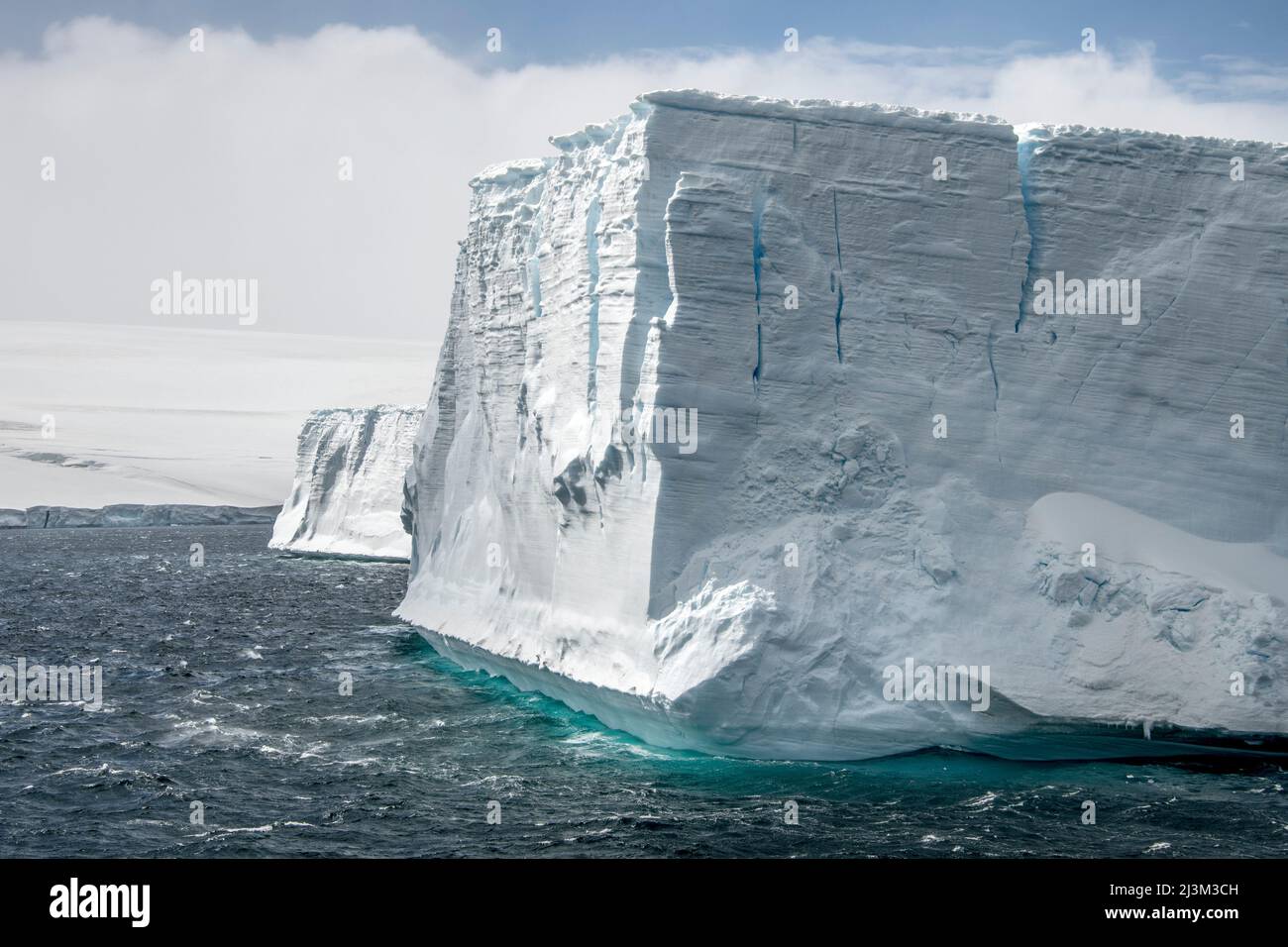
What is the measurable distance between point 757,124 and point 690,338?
270 centimetres

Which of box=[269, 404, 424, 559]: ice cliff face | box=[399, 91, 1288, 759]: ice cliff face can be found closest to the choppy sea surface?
box=[399, 91, 1288, 759]: ice cliff face

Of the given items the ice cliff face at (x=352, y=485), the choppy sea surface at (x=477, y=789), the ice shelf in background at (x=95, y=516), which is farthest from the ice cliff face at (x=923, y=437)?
the ice shelf in background at (x=95, y=516)

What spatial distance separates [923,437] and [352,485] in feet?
122

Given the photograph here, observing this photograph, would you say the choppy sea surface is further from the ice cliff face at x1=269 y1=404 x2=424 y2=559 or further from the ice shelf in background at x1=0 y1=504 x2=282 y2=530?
the ice shelf in background at x1=0 y1=504 x2=282 y2=530

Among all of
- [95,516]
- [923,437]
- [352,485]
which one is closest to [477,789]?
[923,437]

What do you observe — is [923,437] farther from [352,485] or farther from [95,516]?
[95,516]

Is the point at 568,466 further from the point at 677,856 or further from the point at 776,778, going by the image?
the point at 677,856

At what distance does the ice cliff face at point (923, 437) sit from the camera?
1409cm

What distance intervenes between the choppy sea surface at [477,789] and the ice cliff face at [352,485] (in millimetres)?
25701

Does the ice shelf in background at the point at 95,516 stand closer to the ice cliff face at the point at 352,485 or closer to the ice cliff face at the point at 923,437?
the ice cliff face at the point at 352,485

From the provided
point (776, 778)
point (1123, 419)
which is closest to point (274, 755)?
point (776, 778)

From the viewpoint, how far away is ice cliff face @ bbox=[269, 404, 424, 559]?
4700 cm

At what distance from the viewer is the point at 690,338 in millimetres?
14875

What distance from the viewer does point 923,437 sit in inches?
597
